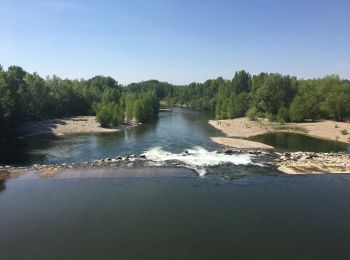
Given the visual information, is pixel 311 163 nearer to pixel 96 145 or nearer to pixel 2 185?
pixel 96 145

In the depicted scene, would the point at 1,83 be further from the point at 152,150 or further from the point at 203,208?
the point at 203,208

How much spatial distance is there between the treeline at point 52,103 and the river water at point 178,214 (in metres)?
34.0

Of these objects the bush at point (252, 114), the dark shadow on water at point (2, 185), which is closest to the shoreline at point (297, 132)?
the bush at point (252, 114)

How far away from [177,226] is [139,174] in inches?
554

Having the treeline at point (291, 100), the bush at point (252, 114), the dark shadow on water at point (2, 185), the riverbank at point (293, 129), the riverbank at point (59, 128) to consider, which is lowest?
the dark shadow on water at point (2, 185)

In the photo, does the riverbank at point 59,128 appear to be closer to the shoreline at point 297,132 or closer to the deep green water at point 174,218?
the shoreline at point 297,132

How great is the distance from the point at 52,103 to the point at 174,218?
272 ft

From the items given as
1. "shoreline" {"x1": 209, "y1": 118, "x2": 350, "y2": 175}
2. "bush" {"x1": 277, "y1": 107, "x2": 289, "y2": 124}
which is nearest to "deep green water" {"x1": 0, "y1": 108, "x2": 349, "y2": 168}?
"shoreline" {"x1": 209, "y1": 118, "x2": 350, "y2": 175}

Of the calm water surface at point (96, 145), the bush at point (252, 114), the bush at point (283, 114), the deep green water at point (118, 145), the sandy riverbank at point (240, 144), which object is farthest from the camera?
the bush at point (252, 114)

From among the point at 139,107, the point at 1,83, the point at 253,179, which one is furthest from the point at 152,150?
the point at 139,107

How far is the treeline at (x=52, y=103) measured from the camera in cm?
7250

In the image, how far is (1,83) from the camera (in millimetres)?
67938

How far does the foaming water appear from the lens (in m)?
45.5

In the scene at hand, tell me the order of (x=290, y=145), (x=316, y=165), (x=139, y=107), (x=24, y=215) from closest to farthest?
1. (x=24, y=215)
2. (x=316, y=165)
3. (x=290, y=145)
4. (x=139, y=107)
